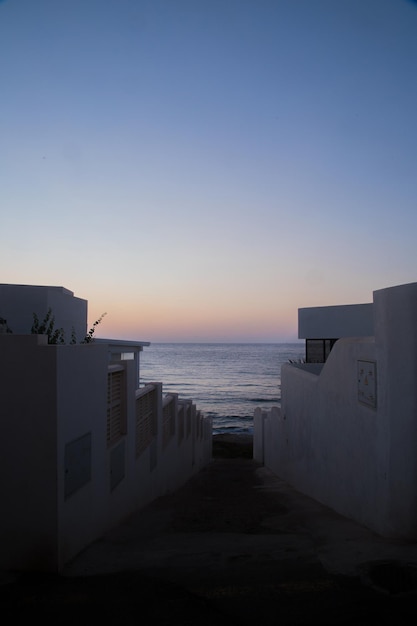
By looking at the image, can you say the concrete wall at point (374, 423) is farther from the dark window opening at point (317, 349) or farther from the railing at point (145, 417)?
the dark window opening at point (317, 349)

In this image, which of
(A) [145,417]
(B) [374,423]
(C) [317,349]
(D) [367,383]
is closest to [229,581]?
(B) [374,423]

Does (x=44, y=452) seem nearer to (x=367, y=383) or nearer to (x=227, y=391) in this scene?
(x=367, y=383)

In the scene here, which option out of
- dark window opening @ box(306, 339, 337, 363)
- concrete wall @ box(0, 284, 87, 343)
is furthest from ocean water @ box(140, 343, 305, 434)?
concrete wall @ box(0, 284, 87, 343)

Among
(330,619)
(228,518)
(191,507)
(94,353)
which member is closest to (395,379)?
(330,619)

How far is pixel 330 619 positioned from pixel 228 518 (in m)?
4.30

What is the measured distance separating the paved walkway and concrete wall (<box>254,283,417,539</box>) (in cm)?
42

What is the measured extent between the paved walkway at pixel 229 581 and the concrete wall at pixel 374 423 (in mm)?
421

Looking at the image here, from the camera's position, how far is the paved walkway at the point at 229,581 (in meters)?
3.37

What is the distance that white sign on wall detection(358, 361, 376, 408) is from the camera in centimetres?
571

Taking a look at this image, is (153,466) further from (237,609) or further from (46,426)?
(237,609)

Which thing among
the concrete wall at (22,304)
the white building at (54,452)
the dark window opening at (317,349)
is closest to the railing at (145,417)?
the white building at (54,452)

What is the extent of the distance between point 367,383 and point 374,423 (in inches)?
19.5

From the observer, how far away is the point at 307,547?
16.1ft

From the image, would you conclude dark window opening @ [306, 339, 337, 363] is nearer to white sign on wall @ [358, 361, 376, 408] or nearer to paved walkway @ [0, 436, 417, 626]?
white sign on wall @ [358, 361, 376, 408]
